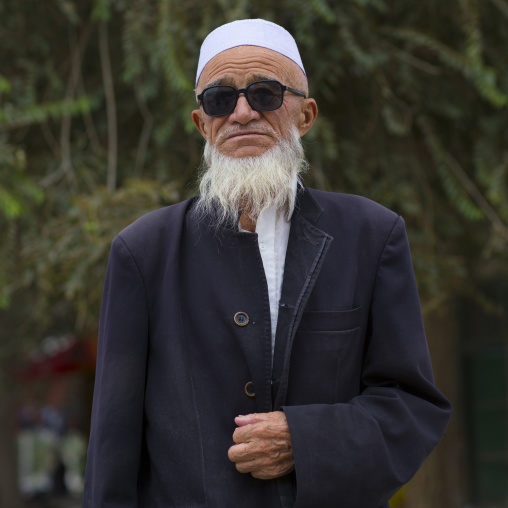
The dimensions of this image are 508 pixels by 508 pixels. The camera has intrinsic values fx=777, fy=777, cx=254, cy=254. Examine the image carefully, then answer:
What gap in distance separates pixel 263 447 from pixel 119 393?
14.4 inches

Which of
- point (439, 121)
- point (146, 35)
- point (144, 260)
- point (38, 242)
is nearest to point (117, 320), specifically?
point (144, 260)

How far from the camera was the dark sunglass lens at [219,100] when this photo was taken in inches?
77.4

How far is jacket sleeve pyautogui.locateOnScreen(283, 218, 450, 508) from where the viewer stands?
1.73 meters

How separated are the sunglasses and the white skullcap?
0.12 metres

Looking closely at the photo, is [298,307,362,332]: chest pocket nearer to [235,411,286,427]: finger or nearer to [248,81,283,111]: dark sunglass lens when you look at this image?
[235,411,286,427]: finger

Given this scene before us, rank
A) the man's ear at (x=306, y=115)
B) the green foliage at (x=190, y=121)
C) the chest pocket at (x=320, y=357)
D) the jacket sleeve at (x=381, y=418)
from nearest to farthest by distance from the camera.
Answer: the jacket sleeve at (x=381, y=418) < the chest pocket at (x=320, y=357) < the man's ear at (x=306, y=115) < the green foliage at (x=190, y=121)

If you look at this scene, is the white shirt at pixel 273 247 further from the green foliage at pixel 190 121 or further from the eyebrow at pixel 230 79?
the green foliage at pixel 190 121

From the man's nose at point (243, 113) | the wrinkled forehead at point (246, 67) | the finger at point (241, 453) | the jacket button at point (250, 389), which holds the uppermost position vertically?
the wrinkled forehead at point (246, 67)

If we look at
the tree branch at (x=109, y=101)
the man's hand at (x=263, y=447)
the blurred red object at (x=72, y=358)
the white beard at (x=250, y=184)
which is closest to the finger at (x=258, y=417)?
the man's hand at (x=263, y=447)

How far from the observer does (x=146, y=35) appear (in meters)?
4.56

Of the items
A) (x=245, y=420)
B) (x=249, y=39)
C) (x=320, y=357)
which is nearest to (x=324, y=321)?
(x=320, y=357)

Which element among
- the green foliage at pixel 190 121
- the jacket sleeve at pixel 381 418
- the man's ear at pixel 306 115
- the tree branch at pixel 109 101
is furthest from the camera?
the tree branch at pixel 109 101

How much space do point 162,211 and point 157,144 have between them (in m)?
2.90

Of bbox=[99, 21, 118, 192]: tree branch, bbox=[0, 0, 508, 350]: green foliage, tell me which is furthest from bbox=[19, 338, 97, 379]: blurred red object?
bbox=[99, 21, 118, 192]: tree branch
